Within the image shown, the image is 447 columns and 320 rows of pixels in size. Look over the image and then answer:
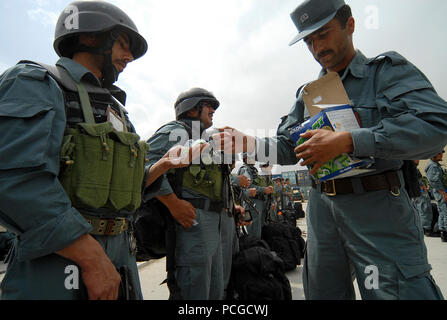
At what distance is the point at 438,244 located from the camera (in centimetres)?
484

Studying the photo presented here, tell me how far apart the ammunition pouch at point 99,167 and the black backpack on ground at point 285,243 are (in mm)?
3558

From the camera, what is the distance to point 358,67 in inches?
57.0

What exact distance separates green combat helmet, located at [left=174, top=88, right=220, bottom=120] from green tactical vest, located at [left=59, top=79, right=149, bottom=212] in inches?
61.2

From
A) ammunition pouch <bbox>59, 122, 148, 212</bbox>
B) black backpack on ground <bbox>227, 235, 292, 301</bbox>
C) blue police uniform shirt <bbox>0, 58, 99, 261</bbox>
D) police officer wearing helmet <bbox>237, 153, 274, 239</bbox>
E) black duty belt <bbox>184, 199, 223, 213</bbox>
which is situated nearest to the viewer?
blue police uniform shirt <bbox>0, 58, 99, 261</bbox>

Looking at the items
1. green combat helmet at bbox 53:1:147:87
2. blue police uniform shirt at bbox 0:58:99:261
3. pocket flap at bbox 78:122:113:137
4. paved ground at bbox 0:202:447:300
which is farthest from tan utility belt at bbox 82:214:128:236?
paved ground at bbox 0:202:447:300

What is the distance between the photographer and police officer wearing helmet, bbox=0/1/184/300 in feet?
2.67

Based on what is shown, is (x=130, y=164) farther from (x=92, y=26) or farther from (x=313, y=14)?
(x=313, y=14)

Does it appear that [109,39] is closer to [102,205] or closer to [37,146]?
[37,146]

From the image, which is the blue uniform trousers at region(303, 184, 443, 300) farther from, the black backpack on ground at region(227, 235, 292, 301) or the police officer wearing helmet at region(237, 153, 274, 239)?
the police officer wearing helmet at region(237, 153, 274, 239)

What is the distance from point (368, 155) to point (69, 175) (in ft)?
4.67
